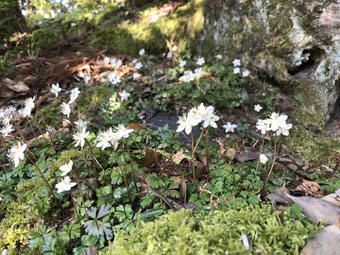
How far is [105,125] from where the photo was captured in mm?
3424

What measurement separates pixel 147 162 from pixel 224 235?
1.43 metres

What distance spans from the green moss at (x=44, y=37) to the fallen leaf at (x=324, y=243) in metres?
6.29

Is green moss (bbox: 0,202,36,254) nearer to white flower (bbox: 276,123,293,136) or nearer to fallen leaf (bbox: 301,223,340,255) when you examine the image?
fallen leaf (bbox: 301,223,340,255)

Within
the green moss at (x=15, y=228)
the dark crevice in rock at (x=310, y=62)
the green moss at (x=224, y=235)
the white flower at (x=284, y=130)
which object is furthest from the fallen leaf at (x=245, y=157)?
the green moss at (x=15, y=228)

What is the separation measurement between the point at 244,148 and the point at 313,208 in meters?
1.69

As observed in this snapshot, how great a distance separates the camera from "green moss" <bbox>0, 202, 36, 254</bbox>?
6.54 feet

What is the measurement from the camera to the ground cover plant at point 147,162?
143 cm

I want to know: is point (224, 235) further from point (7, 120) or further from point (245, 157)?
point (7, 120)

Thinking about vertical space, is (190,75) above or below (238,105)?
above

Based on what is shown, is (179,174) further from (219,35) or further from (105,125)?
(219,35)

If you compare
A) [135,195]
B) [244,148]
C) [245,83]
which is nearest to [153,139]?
[135,195]

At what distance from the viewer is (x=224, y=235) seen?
1.30 m

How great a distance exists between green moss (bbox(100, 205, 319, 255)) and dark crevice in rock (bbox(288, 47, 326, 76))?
125 inches

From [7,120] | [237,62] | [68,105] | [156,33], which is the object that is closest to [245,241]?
[68,105]
